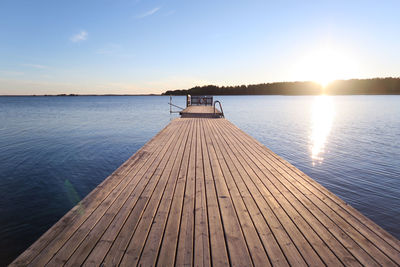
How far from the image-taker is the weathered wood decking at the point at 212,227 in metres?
2.18

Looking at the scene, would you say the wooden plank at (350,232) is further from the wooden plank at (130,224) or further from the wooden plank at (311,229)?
the wooden plank at (130,224)

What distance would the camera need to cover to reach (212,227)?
2.69 metres

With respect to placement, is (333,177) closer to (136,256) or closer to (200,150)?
(200,150)

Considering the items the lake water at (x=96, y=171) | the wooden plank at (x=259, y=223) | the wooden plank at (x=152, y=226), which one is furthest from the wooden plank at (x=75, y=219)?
the lake water at (x=96, y=171)

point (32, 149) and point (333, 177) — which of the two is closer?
point (333, 177)

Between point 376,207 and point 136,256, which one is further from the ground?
point 136,256

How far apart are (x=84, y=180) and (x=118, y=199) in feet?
19.1

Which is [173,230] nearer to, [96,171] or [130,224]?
[130,224]

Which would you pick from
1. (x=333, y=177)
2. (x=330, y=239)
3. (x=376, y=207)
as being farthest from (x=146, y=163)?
(x=333, y=177)

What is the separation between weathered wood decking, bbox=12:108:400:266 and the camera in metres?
2.18

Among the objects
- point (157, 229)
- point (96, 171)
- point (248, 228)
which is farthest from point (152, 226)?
point (96, 171)

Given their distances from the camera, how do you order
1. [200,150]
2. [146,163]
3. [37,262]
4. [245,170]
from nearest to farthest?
[37,262] < [245,170] < [146,163] < [200,150]

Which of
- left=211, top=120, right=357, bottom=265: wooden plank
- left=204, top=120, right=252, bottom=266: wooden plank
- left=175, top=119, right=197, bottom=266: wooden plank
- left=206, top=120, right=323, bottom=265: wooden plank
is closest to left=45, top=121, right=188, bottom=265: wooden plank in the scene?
left=175, top=119, right=197, bottom=266: wooden plank

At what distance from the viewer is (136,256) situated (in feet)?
7.14
